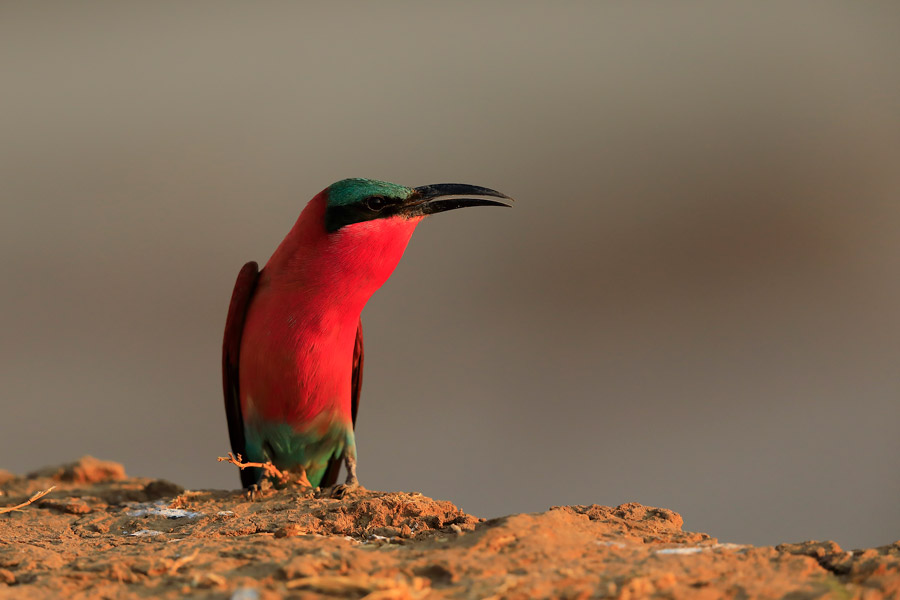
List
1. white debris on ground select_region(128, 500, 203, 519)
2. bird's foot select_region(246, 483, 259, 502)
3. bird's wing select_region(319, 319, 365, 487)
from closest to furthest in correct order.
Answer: white debris on ground select_region(128, 500, 203, 519), bird's foot select_region(246, 483, 259, 502), bird's wing select_region(319, 319, 365, 487)

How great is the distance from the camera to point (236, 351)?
3533 millimetres

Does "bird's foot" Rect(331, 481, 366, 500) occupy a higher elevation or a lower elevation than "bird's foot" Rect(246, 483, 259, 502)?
higher

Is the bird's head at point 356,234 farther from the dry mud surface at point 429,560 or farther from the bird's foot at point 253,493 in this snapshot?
the dry mud surface at point 429,560

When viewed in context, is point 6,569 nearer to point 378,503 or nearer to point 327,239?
point 378,503

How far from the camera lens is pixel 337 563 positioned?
5.43 feet

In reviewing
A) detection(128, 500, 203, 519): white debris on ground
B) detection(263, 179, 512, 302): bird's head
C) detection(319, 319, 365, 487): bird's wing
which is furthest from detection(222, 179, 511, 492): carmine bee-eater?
detection(128, 500, 203, 519): white debris on ground

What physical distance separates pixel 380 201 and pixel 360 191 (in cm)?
9

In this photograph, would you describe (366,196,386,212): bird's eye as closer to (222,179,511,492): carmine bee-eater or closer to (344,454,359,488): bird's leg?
(222,179,511,492): carmine bee-eater

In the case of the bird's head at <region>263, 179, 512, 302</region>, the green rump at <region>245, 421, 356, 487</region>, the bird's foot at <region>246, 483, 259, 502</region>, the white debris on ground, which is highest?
the bird's head at <region>263, 179, 512, 302</region>

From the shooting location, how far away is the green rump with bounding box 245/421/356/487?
11.3 ft

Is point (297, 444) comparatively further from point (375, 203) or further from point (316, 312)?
point (375, 203)

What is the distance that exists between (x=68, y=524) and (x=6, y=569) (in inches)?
35.8

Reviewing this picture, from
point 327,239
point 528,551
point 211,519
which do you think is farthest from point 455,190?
point 528,551

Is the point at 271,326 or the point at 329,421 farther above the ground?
the point at 271,326
